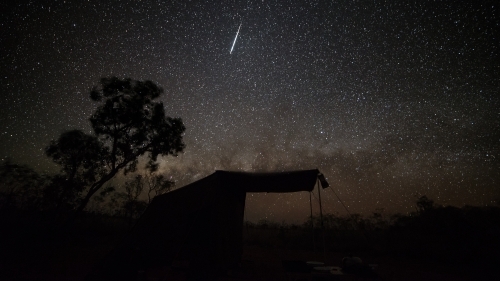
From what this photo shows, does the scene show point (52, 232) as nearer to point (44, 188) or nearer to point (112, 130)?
point (44, 188)

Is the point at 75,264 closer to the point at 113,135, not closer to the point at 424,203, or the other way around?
the point at 113,135

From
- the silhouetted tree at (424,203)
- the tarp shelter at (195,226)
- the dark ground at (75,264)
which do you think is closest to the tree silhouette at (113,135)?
the dark ground at (75,264)

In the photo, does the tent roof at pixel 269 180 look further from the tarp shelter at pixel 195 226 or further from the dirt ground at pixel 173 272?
the dirt ground at pixel 173 272

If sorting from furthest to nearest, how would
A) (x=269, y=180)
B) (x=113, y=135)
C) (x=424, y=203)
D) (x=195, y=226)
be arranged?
1. (x=424, y=203)
2. (x=113, y=135)
3. (x=269, y=180)
4. (x=195, y=226)

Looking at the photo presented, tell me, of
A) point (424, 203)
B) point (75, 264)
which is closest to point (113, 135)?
point (75, 264)

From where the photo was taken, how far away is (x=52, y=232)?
12859 millimetres

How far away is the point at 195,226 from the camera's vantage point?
652 cm

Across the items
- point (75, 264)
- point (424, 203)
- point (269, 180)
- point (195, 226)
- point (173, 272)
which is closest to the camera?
point (195, 226)

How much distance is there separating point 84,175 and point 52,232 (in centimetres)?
404

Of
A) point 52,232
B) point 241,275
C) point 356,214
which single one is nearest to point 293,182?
point 241,275

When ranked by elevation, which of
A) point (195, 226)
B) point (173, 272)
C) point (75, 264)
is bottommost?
point (75, 264)

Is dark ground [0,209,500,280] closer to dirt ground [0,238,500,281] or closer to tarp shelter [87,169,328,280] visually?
dirt ground [0,238,500,281]

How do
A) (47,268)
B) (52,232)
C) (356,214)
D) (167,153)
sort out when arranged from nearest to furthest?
(47,268) → (52,232) → (167,153) → (356,214)

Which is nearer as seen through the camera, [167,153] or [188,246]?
[188,246]
